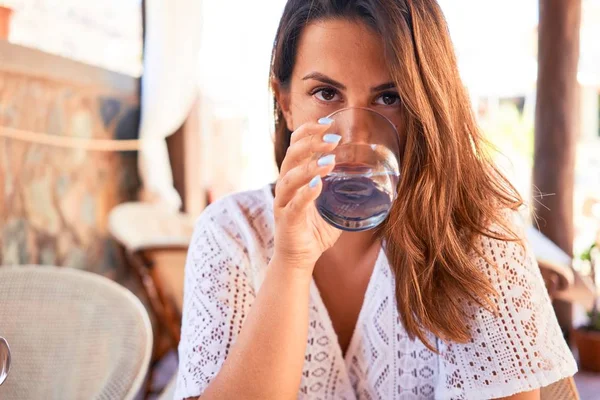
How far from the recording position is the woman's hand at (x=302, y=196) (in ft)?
3.01

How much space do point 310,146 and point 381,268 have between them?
57cm

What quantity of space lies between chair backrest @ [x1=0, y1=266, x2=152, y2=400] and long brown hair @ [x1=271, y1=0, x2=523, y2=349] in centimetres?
64

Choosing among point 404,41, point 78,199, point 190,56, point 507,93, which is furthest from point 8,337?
point 507,93

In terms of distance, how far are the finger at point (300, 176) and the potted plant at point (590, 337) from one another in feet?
10.4

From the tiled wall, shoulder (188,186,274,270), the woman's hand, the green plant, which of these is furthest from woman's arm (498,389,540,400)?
the green plant

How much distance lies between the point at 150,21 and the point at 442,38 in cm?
316

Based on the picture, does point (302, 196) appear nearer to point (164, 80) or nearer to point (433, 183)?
point (433, 183)

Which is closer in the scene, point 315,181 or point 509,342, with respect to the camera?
point 315,181

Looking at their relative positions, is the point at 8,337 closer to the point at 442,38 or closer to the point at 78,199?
the point at 442,38

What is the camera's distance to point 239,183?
592cm

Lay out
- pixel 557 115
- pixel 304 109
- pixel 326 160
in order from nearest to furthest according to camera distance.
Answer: pixel 326 160, pixel 304 109, pixel 557 115

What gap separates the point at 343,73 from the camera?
44.9 inches

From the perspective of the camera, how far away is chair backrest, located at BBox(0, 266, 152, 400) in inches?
51.8

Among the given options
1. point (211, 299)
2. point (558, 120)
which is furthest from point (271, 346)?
point (558, 120)
